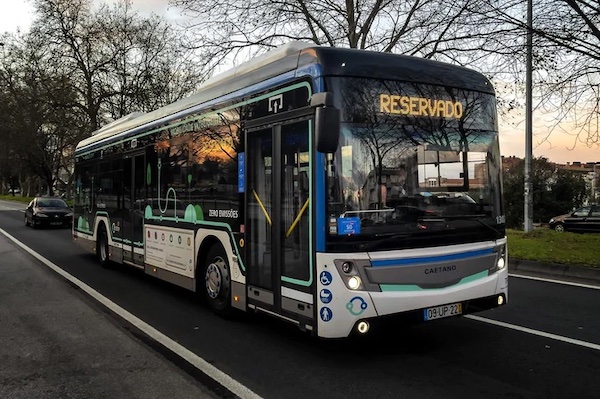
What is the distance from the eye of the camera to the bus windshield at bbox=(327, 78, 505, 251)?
488 centimetres

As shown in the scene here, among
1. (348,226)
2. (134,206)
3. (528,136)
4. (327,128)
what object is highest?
(528,136)

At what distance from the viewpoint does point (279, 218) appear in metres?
5.51

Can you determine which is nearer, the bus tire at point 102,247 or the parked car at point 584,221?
the bus tire at point 102,247

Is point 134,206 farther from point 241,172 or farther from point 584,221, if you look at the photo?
point 584,221

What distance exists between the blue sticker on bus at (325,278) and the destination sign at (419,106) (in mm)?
1633

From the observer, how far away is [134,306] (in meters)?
7.91

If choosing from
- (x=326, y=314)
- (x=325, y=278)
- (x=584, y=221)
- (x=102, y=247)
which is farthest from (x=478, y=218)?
(x=584, y=221)

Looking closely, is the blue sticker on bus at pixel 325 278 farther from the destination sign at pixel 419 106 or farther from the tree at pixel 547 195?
the tree at pixel 547 195

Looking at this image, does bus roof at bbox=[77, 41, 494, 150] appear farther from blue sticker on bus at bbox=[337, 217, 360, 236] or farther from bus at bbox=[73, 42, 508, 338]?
blue sticker on bus at bbox=[337, 217, 360, 236]

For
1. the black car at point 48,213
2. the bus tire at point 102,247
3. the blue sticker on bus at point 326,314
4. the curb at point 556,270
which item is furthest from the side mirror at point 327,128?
the black car at point 48,213

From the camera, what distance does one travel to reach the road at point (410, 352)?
4.52m

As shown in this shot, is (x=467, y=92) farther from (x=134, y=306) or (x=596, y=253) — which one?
(x=596, y=253)

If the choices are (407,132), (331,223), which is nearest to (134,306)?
(331,223)

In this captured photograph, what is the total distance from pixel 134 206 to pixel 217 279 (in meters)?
3.59
